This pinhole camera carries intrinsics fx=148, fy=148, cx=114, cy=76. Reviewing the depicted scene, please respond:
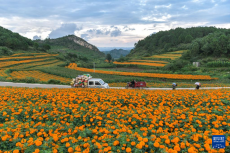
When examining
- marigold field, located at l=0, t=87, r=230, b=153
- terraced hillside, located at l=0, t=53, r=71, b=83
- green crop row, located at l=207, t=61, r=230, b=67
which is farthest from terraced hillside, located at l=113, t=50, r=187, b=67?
marigold field, located at l=0, t=87, r=230, b=153

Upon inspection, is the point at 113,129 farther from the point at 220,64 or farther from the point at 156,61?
the point at 156,61

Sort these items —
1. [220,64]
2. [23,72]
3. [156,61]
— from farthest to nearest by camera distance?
[156,61] → [220,64] → [23,72]

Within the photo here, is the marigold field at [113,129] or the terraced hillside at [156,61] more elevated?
the terraced hillside at [156,61]

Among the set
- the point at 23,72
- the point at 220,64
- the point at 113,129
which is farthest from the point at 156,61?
the point at 113,129

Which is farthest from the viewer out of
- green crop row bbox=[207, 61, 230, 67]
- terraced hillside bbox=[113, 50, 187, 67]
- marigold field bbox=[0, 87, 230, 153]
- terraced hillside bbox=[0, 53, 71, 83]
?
terraced hillside bbox=[113, 50, 187, 67]

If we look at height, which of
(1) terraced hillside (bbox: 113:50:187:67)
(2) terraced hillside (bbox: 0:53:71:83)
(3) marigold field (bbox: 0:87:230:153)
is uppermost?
(1) terraced hillside (bbox: 113:50:187:67)

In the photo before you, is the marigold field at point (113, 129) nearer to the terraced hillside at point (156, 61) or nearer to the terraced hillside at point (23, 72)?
the terraced hillside at point (23, 72)

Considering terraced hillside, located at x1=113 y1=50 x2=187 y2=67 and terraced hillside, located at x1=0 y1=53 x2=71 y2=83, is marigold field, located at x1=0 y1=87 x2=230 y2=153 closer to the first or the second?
terraced hillside, located at x1=0 y1=53 x2=71 y2=83

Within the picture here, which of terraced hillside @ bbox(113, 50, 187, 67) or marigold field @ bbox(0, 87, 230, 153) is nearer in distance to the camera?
marigold field @ bbox(0, 87, 230, 153)

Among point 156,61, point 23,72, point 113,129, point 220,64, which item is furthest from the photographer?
point 156,61

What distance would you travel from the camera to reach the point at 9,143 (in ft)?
14.0

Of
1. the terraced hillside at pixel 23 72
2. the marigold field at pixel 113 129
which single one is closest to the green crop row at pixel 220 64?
the terraced hillside at pixel 23 72

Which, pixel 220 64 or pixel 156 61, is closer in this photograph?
pixel 220 64

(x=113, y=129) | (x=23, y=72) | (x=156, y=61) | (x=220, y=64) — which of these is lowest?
(x=113, y=129)
